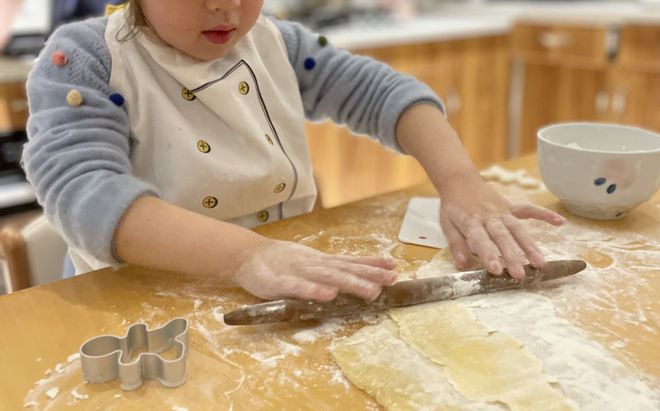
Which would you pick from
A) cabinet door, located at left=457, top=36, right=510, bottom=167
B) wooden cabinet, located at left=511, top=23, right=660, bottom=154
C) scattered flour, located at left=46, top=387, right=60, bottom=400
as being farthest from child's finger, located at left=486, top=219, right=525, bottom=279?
cabinet door, located at left=457, top=36, right=510, bottom=167

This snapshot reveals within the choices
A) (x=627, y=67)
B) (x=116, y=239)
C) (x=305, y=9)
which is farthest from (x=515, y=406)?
(x=305, y=9)

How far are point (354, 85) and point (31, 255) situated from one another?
59 cm

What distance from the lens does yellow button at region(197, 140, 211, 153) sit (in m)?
0.95

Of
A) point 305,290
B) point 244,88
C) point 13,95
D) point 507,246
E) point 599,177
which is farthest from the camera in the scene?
point 13,95

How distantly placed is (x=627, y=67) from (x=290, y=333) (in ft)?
8.09

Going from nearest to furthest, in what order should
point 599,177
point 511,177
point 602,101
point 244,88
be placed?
point 599,177 < point 244,88 < point 511,177 < point 602,101

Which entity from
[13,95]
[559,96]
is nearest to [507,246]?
[13,95]

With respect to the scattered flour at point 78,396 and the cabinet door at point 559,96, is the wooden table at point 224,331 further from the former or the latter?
the cabinet door at point 559,96

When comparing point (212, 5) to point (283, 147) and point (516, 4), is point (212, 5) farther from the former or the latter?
point (516, 4)

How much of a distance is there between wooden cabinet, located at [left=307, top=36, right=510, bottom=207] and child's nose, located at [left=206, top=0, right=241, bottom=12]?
1.63 m

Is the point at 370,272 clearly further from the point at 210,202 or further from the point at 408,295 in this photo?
the point at 210,202

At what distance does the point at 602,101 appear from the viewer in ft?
9.29

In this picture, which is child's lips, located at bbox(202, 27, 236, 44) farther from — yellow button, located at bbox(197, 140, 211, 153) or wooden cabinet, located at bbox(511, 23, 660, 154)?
wooden cabinet, located at bbox(511, 23, 660, 154)

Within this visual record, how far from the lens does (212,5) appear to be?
82cm
